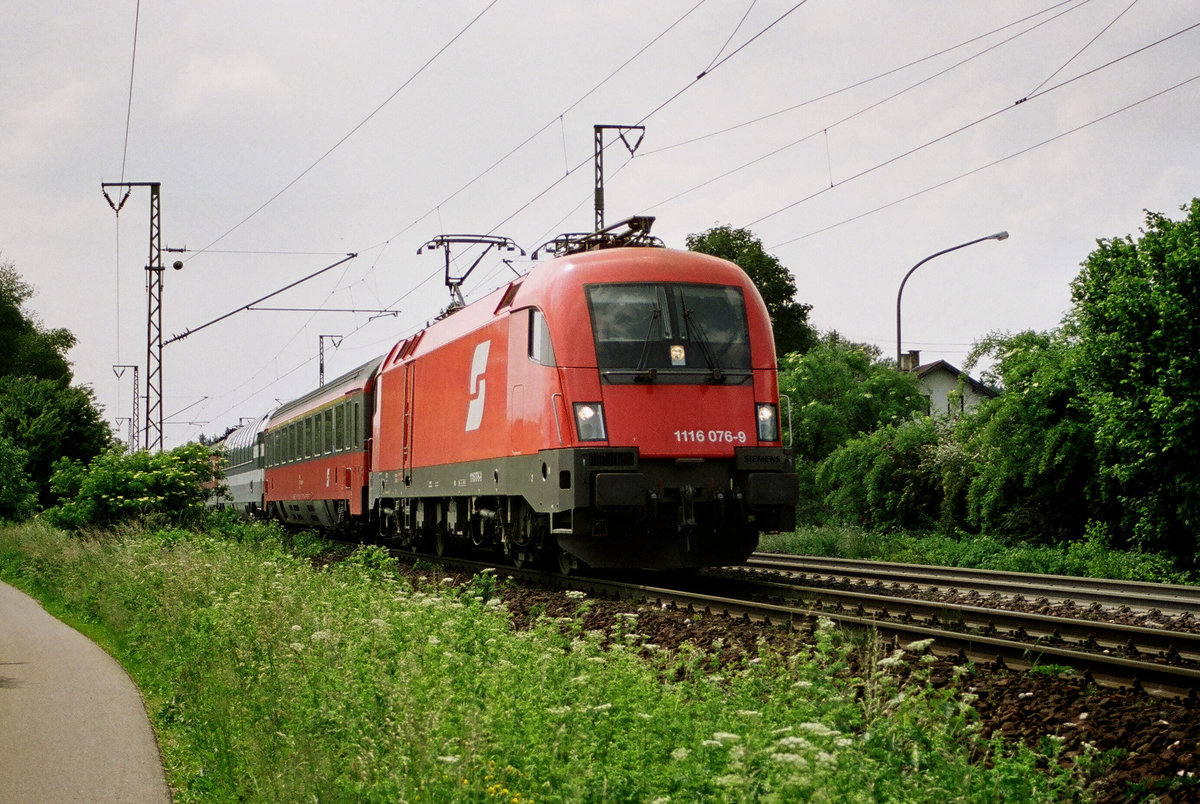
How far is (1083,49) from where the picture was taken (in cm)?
1448

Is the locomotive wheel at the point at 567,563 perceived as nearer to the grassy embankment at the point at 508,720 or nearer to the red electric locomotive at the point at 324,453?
the grassy embankment at the point at 508,720

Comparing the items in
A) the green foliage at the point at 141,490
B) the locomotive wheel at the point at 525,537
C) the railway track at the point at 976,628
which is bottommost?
the railway track at the point at 976,628

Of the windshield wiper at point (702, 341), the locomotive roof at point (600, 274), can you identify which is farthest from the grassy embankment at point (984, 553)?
the windshield wiper at point (702, 341)

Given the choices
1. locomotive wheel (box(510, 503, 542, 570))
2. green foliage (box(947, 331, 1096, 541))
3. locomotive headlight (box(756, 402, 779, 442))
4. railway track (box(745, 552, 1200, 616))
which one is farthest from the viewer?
green foliage (box(947, 331, 1096, 541))

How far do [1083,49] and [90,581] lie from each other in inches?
567

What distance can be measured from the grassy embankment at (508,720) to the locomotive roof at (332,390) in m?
14.0

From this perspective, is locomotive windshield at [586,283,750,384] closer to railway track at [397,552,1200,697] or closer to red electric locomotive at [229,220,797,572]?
red electric locomotive at [229,220,797,572]

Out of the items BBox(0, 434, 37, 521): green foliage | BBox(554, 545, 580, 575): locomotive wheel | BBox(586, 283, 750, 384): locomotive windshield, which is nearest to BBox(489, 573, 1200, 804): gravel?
BBox(586, 283, 750, 384): locomotive windshield

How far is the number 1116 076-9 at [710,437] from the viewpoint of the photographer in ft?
42.4

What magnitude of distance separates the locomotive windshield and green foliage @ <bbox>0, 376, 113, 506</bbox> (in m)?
23.7

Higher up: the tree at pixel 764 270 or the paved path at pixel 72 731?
the tree at pixel 764 270

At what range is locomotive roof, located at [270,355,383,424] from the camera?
936 inches

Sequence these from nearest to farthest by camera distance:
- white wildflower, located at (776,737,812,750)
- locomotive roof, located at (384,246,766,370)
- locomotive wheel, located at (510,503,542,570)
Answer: white wildflower, located at (776,737,812,750), locomotive roof, located at (384,246,766,370), locomotive wheel, located at (510,503,542,570)

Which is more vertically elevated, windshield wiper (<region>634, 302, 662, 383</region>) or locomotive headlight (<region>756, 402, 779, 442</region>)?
windshield wiper (<region>634, 302, 662, 383</region>)
